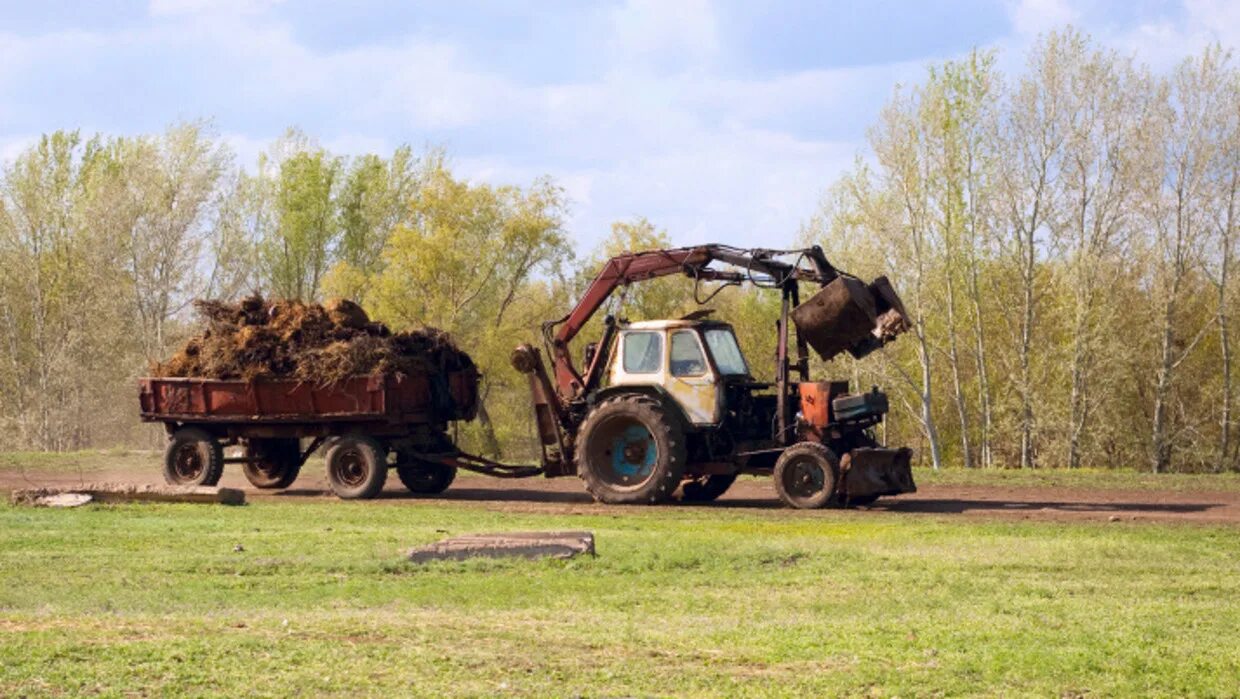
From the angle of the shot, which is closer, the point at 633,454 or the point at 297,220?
the point at 633,454

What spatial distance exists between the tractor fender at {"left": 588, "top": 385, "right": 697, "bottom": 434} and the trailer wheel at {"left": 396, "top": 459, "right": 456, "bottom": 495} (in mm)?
3820

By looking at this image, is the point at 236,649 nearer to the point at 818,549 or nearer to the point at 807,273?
the point at 818,549

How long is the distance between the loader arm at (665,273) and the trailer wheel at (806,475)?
2.46m

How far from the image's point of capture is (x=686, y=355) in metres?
21.2

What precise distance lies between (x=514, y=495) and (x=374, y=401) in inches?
125

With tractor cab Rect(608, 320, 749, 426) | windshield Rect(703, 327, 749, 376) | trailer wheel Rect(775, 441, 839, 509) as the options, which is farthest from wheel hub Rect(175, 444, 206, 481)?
trailer wheel Rect(775, 441, 839, 509)

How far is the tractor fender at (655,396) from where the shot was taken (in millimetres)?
21078

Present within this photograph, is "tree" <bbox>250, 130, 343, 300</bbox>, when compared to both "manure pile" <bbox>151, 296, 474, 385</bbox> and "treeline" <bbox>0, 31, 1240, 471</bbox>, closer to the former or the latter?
"treeline" <bbox>0, 31, 1240, 471</bbox>

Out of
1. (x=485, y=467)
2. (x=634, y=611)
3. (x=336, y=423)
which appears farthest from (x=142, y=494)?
(x=634, y=611)

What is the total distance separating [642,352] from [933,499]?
506 centimetres

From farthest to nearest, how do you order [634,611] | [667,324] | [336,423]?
[336,423], [667,324], [634,611]

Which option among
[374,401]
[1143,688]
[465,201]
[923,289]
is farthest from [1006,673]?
[465,201]

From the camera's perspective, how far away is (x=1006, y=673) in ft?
29.3

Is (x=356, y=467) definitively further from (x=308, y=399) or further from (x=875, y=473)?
(x=875, y=473)
